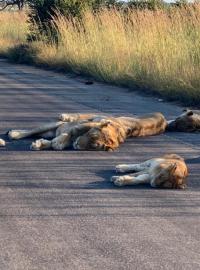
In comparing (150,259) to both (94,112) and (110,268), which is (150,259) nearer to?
(110,268)

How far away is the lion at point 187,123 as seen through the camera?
10.3 meters

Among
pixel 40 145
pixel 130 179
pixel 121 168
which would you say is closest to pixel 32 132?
pixel 40 145

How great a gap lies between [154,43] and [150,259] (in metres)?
12.1

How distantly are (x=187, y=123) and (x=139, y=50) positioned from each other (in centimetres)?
716

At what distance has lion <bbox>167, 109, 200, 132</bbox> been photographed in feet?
33.7

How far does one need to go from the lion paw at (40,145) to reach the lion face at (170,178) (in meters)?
2.09

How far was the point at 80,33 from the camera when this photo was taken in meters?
21.8

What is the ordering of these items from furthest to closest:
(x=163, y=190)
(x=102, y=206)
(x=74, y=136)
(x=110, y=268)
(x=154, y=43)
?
(x=154, y=43)
(x=74, y=136)
(x=163, y=190)
(x=102, y=206)
(x=110, y=268)

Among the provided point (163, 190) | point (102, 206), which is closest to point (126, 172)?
point (163, 190)

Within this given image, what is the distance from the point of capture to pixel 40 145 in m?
8.87

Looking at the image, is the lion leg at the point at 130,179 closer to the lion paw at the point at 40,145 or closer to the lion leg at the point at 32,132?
the lion paw at the point at 40,145

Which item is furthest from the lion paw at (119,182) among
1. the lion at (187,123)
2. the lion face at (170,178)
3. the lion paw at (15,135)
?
the lion at (187,123)

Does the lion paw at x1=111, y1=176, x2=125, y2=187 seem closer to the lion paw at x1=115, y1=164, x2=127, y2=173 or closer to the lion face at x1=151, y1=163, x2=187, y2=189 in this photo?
the lion face at x1=151, y1=163, x2=187, y2=189

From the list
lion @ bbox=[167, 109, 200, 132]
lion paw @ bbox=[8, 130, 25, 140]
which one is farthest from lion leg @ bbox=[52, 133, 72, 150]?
lion @ bbox=[167, 109, 200, 132]
